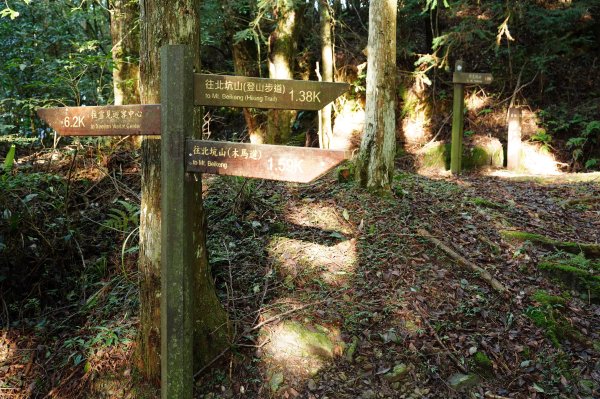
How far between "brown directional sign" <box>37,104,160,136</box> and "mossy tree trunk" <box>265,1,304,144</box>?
7.98 m

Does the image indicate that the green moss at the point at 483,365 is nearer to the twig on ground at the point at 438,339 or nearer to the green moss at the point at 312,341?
the twig on ground at the point at 438,339

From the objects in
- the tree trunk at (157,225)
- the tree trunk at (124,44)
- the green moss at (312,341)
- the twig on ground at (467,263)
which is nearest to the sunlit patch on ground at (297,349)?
the green moss at (312,341)

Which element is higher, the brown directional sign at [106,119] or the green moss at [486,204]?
the brown directional sign at [106,119]

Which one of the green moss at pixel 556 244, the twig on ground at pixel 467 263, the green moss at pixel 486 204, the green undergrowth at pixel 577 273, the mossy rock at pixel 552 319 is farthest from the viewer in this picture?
the green moss at pixel 486 204

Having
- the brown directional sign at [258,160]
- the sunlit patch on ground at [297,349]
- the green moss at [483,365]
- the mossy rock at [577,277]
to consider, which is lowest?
the green moss at [483,365]

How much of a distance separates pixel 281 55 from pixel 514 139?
6.10 m

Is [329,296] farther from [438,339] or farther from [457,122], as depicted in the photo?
[457,122]

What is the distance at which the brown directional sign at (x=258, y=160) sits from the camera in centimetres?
299

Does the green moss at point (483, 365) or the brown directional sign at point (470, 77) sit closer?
the green moss at point (483, 365)

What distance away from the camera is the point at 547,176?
10.3 metres

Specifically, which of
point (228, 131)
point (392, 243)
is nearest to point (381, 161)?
point (392, 243)

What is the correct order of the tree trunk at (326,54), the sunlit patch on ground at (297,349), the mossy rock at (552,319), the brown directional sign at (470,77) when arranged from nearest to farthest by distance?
the sunlit patch on ground at (297,349) < the mossy rock at (552,319) < the brown directional sign at (470,77) < the tree trunk at (326,54)

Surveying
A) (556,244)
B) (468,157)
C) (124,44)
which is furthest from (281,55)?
(556,244)

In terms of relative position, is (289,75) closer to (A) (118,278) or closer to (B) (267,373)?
(A) (118,278)
